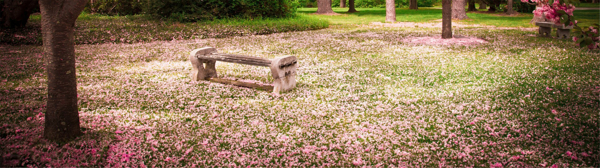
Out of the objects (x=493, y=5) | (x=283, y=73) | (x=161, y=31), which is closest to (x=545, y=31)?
(x=283, y=73)

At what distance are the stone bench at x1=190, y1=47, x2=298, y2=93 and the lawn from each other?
0.24 metres

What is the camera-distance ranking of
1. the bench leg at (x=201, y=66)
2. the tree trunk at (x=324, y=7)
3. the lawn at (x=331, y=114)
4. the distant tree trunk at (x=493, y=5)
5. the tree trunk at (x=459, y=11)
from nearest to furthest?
the lawn at (x=331, y=114), the bench leg at (x=201, y=66), the tree trunk at (x=459, y=11), the distant tree trunk at (x=493, y=5), the tree trunk at (x=324, y=7)

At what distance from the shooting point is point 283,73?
673cm

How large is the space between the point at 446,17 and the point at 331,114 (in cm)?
945

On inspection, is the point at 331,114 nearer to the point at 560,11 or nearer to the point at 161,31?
the point at 560,11

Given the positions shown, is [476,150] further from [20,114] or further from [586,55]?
[586,55]

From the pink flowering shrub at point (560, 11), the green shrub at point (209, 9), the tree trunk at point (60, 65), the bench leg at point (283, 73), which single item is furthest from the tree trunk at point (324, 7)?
the pink flowering shrub at point (560, 11)

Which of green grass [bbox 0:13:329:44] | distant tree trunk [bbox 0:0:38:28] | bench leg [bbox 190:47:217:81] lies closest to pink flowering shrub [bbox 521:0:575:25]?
bench leg [bbox 190:47:217:81]

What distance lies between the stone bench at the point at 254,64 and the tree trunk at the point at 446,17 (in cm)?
800

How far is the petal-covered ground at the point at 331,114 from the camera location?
4047mm

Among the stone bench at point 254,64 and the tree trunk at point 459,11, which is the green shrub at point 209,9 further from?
the stone bench at point 254,64

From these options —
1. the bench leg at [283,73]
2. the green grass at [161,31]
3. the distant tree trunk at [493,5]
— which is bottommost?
the bench leg at [283,73]

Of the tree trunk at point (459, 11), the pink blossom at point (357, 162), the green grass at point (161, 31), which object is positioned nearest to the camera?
the pink blossom at point (357, 162)

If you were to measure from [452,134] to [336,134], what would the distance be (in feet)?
4.36
